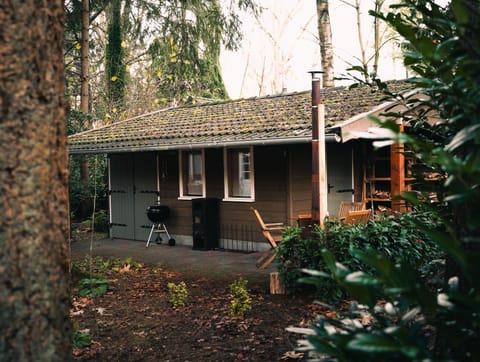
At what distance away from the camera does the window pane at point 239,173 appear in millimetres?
12148

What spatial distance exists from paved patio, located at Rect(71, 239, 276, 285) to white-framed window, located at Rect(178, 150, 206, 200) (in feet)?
4.31

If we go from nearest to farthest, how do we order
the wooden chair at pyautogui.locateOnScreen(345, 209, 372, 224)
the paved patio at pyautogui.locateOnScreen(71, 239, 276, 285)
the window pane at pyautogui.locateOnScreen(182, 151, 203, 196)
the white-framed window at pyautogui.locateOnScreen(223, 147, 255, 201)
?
1. the wooden chair at pyautogui.locateOnScreen(345, 209, 372, 224)
2. the paved patio at pyautogui.locateOnScreen(71, 239, 276, 285)
3. the white-framed window at pyautogui.locateOnScreen(223, 147, 255, 201)
4. the window pane at pyautogui.locateOnScreen(182, 151, 203, 196)

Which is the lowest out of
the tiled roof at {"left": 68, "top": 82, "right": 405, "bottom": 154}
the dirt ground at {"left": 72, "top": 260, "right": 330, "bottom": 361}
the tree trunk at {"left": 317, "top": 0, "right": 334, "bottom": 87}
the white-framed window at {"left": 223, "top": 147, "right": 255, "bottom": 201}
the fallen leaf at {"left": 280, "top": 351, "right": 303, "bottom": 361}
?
the dirt ground at {"left": 72, "top": 260, "right": 330, "bottom": 361}

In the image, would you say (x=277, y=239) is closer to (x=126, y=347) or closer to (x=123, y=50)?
(x=126, y=347)

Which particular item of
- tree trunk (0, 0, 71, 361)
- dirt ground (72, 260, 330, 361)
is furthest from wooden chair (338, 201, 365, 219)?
tree trunk (0, 0, 71, 361)

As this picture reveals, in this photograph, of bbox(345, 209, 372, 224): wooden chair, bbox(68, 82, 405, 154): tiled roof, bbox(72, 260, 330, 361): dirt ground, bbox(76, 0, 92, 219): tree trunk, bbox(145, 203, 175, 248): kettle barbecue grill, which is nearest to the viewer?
bbox(72, 260, 330, 361): dirt ground

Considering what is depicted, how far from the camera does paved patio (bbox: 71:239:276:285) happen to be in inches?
364

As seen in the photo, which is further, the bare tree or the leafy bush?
the bare tree

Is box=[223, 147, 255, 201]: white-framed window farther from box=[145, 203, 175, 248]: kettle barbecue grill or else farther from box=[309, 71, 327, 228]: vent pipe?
box=[309, 71, 327, 228]: vent pipe

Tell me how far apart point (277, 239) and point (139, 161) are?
5827 millimetres

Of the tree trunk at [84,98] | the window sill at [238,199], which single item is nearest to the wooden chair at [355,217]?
the window sill at [238,199]

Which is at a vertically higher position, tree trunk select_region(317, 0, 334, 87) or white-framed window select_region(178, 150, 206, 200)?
tree trunk select_region(317, 0, 334, 87)

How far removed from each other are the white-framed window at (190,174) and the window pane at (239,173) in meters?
0.99

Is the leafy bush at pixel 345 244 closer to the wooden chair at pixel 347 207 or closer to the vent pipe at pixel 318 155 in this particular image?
the vent pipe at pixel 318 155
